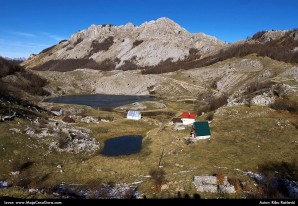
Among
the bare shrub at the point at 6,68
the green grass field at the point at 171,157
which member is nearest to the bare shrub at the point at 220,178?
the green grass field at the point at 171,157

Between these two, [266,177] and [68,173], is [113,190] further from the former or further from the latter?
[266,177]

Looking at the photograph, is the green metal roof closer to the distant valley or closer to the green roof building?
the green roof building

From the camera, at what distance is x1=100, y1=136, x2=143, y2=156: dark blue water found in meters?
68.4

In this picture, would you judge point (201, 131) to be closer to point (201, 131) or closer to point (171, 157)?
point (201, 131)

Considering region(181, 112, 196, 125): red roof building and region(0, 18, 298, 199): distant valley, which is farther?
region(181, 112, 196, 125): red roof building

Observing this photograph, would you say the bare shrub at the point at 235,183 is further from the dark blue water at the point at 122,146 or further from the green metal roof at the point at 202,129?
the dark blue water at the point at 122,146

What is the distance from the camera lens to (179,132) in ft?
252

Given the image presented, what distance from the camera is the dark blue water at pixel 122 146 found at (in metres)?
68.4

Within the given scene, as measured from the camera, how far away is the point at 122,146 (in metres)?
74.2

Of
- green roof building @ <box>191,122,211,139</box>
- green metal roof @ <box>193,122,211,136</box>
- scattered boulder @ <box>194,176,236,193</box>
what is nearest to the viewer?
scattered boulder @ <box>194,176,236,193</box>

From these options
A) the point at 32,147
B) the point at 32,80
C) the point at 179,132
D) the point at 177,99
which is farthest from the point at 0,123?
the point at 32,80

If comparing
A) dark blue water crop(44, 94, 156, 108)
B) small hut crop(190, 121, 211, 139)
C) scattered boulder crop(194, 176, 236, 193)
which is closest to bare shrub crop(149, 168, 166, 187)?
scattered boulder crop(194, 176, 236, 193)

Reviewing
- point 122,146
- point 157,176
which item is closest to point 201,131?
point 122,146

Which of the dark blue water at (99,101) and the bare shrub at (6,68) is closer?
the dark blue water at (99,101)
